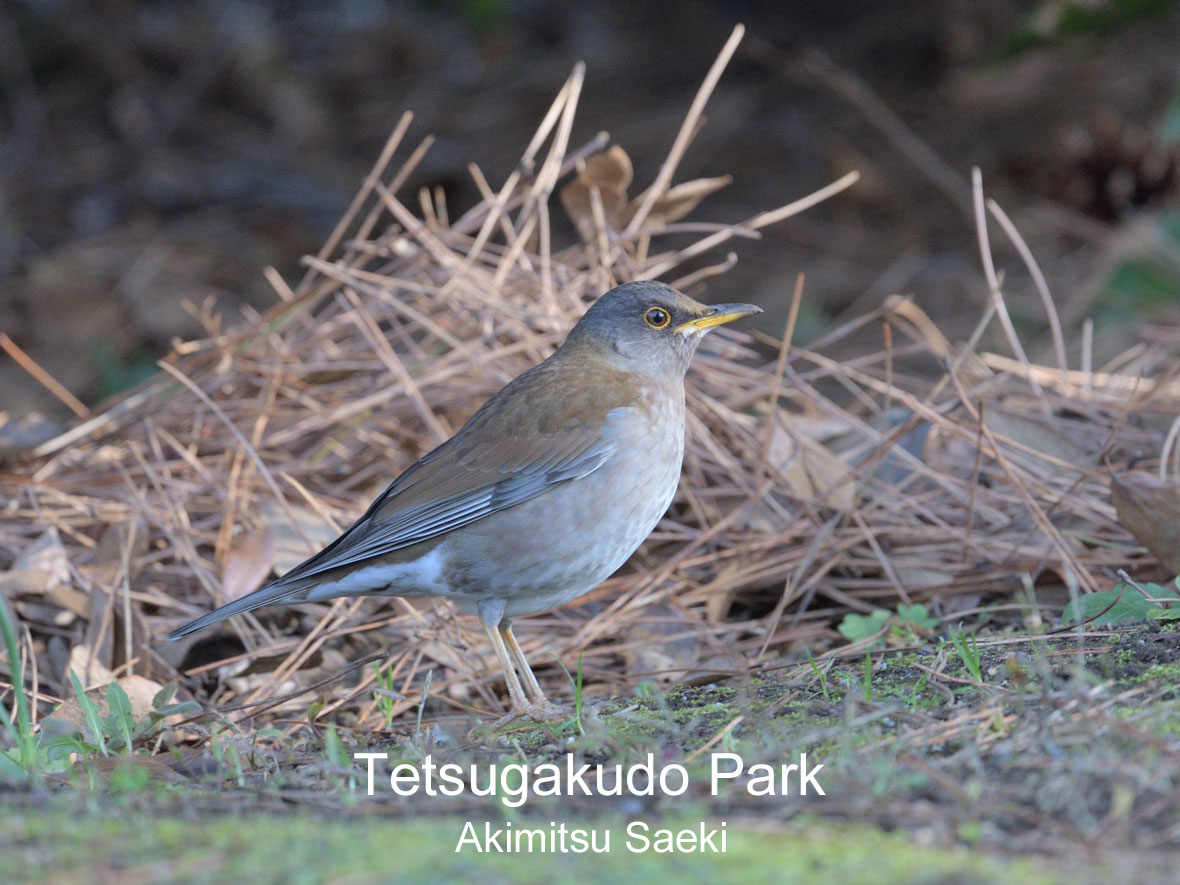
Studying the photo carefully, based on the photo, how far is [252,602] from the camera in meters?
4.04

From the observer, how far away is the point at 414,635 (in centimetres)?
460

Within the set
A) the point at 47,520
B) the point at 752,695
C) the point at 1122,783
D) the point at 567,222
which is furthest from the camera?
the point at 567,222

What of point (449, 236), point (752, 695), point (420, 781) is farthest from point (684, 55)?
point (420, 781)

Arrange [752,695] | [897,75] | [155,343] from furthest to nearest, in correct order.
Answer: [897,75]
[155,343]
[752,695]

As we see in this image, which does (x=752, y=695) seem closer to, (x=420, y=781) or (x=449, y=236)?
(x=420, y=781)

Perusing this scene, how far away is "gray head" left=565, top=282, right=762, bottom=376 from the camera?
4.71 m

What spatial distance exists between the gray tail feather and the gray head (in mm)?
1463

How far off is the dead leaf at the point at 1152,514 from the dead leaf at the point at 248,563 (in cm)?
307

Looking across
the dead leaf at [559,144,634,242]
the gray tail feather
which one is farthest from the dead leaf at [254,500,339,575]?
the dead leaf at [559,144,634,242]

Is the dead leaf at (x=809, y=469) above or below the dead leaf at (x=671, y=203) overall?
below

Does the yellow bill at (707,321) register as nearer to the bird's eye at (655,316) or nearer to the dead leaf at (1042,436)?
the bird's eye at (655,316)

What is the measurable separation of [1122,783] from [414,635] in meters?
2.78

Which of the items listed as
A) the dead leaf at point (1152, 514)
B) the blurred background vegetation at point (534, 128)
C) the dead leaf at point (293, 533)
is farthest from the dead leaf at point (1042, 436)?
the blurred background vegetation at point (534, 128)

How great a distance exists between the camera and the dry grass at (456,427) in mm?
4637
